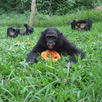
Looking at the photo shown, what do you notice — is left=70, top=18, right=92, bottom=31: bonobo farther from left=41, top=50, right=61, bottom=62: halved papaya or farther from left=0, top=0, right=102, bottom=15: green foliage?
left=0, top=0, right=102, bottom=15: green foliage

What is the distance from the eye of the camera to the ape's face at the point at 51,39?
10.5 feet

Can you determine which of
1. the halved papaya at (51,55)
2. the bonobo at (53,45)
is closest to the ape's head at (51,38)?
the bonobo at (53,45)

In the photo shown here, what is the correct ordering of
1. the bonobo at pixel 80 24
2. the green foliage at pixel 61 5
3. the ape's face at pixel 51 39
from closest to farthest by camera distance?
the ape's face at pixel 51 39, the bonobo at pixel 80 24, the green foliage at pixel 61 5

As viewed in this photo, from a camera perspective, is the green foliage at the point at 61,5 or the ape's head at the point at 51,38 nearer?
the ape's head at the point at 51,38

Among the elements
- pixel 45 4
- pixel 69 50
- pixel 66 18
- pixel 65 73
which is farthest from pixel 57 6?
pixel 65 73

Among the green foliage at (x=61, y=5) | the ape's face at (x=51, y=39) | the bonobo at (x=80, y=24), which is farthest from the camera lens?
the green foliage at (x=61, y=5)

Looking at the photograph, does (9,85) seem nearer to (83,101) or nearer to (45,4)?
(83,101)

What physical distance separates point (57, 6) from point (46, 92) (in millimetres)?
18718

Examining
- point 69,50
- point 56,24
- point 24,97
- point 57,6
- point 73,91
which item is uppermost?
point 57,6

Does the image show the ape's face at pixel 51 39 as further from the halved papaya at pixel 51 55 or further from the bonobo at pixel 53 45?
the halved papaya at pixel 51 55

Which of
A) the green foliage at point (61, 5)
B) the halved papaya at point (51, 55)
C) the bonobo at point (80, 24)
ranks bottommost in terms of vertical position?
the halved papaya at point (51, 55)

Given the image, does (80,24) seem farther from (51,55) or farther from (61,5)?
(61,5)

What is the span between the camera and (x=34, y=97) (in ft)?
5.76

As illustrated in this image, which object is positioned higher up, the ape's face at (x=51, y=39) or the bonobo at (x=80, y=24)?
the bonobo at (x=80, y=24)
